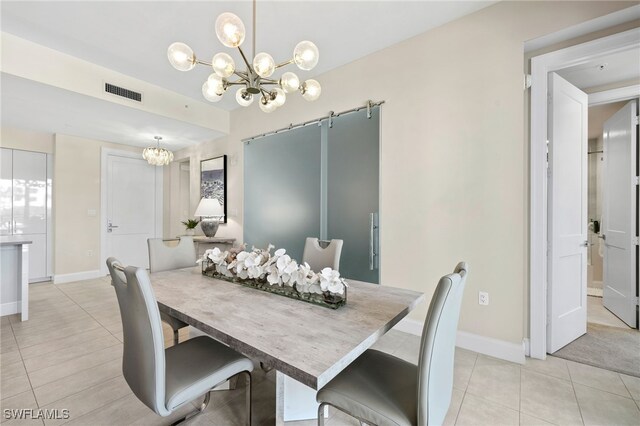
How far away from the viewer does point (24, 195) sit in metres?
4.50

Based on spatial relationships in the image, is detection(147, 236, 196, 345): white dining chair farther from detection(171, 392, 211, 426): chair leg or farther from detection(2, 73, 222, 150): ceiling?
detection(2, 73, 222, 150): ceiling

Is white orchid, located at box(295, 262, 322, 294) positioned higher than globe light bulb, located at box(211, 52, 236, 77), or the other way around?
globe light bulb, located at box(211, 52, 236, 77)

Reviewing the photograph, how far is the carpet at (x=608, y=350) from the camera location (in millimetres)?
2088

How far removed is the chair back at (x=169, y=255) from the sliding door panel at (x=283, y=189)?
4.80ft

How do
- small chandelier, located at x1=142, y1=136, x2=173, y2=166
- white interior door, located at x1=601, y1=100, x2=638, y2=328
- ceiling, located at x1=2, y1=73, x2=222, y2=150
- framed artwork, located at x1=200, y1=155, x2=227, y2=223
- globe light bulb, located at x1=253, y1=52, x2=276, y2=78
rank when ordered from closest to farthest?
globe light bulb, located at x1=253, y1=52, x2=276, y2=78 < white interior door, located at x1=601, y1=100, x2=638, y2=328 < ceiling, located at x1=2, y1=73, x2=222, y2=150 < small chandelier, located at x1=142, y1=136, x2=173, y2=166 < framed artwork, located at x1=200, y1=155, x2=227, y2=223

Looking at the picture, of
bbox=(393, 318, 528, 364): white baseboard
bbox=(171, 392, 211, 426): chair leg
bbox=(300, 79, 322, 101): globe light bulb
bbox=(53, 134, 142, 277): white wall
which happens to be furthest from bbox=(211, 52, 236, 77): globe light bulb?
bbox=(53, 134, 142, 277): white wall

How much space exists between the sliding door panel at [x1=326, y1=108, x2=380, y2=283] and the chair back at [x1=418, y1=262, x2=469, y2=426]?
6.24 feet

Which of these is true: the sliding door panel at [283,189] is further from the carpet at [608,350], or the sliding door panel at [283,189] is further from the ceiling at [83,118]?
the carpet at [608,350]

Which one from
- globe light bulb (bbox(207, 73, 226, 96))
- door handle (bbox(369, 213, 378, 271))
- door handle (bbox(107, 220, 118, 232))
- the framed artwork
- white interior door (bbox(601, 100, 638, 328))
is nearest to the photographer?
globe light bulb (bbox(207, 73, 226, 96))

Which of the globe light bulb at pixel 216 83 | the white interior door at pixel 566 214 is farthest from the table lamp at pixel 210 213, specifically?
Result: the white interior door at pixel 566 214

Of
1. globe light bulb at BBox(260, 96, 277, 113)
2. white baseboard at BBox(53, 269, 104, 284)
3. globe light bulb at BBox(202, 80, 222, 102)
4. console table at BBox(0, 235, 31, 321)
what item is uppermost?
globe light bulb at BBox(202, 80, 222, 102)

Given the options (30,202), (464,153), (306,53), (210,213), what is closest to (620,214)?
(464,153)

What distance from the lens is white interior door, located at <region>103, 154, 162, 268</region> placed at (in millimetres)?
5199

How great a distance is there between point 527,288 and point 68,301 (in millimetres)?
5259
